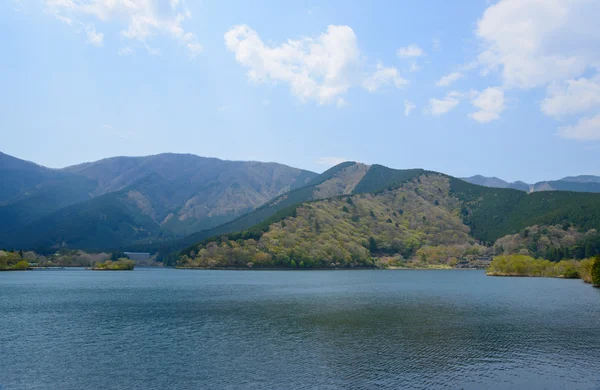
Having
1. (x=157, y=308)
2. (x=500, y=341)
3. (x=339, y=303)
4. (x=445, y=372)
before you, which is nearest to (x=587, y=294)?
(x=339, y=303)

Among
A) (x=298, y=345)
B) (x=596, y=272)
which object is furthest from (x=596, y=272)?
(x=298, y=345)

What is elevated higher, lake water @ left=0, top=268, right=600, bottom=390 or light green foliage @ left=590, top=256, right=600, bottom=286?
light green foliage @ left=590, top=256, right=600, bottom=286

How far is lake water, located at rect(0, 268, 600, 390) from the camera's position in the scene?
128ft

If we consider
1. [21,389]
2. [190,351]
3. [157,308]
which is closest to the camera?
[21,389]

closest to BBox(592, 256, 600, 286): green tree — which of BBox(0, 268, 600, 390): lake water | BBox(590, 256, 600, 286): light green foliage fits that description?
BBox(590, 256, 600, 286): light green foliage

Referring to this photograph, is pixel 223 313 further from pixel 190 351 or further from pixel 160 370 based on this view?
pixel 160 370

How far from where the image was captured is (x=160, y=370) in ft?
137

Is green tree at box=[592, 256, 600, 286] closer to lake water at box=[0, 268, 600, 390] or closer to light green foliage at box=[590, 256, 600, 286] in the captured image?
light green foliage at box=[590, 256, 600, 286]

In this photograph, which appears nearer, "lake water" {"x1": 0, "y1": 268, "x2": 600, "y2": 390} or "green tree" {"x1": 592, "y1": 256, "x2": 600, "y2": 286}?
"lake water" {"x1": 0, "y1": 268, "x2": 600, "y2": 390}

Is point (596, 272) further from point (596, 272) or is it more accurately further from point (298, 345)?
point (298, 345)

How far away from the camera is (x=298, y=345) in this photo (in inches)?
2056

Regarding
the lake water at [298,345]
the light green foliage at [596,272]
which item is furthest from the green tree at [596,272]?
the lake water at [298,345]

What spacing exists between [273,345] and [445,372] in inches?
794

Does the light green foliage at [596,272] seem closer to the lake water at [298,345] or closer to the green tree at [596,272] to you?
the green tree at [596,272]
